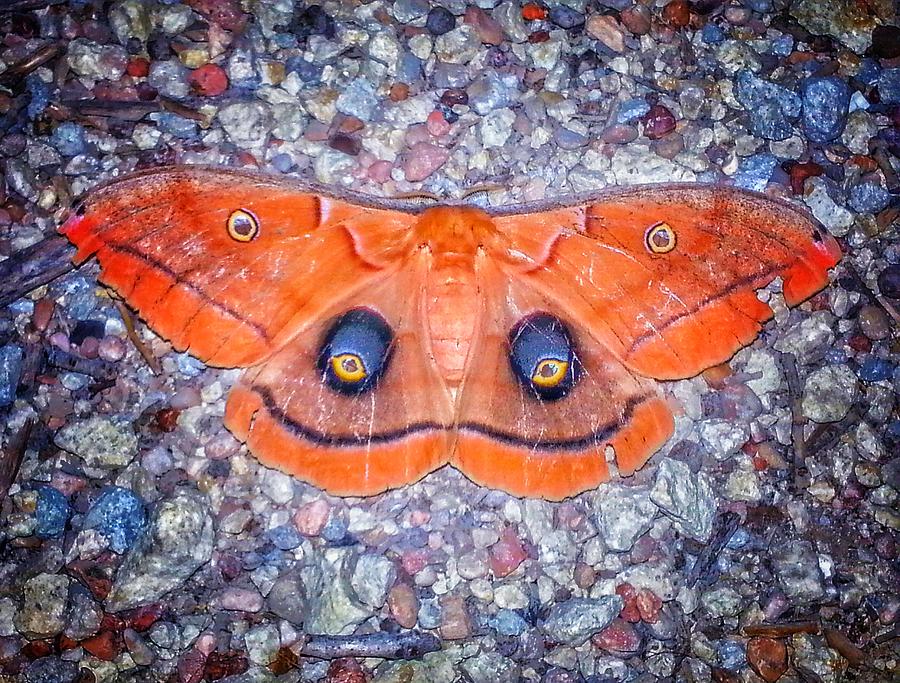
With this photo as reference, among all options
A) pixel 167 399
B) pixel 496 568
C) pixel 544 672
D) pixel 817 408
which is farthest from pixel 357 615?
pixel 817 408

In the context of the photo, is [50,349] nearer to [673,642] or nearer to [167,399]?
[167,399]

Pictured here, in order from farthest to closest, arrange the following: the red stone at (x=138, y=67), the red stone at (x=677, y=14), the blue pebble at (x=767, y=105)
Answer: the red stone at (x=677, y=14) < the blue pebble at (x=767, y=105) < the red stone at (x=138, y=67)

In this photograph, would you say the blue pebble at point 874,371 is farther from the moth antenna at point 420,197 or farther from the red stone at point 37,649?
the red stone at point 37,649

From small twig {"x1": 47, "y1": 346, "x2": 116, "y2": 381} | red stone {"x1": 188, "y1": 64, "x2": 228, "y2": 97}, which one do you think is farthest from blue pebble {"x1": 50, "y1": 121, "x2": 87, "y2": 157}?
small twig {"x1": 47, "y1": 346, "x2": 116, "y2": 381}

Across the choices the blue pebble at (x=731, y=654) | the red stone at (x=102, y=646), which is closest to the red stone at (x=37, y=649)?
the red stone at (x=102, y=646)

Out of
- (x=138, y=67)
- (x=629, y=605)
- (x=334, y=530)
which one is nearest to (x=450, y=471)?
(x=334, y=530)

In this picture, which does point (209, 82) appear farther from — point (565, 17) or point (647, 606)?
point (647, 606)
